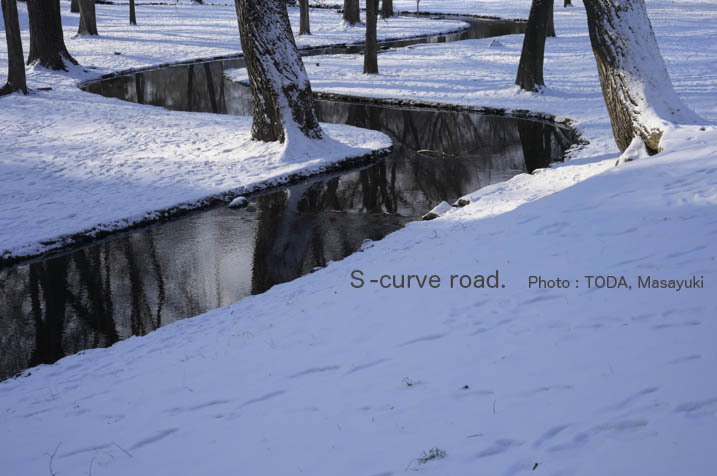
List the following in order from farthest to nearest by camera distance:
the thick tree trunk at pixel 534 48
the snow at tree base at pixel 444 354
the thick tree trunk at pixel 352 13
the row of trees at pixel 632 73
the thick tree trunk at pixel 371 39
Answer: the thick tree trunk at pixel 352 13, the thick tree trunk at pixel 371 39, the thick tree trunk at pixel 534 48, the row of trees at pixel 632 73, the snow at tree base at pixel 444 354

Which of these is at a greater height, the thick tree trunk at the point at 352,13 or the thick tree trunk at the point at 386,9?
the thick tree trunk at the point at 386,9

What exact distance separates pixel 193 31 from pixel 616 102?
31.6 m

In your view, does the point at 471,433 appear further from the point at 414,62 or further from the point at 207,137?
the point at 414,62

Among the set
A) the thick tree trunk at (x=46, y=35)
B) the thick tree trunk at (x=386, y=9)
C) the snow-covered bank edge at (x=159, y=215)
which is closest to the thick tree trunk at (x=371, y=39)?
the snow-covered bank edge at (x=159, y=215)

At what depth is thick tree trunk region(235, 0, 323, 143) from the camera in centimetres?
1237

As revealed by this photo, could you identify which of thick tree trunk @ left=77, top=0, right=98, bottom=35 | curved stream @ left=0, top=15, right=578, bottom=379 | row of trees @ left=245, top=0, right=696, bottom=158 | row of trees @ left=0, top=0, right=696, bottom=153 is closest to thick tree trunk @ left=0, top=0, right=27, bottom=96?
row of trees @ left=0, top=0, right=696, bottom=153

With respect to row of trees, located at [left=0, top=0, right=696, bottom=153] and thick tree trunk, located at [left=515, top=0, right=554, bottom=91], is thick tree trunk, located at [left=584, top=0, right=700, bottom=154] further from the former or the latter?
thick tree trunk, located at [left=515, top=0, right=554, bottom=91]

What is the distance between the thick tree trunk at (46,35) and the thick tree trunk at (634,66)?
1917 cm

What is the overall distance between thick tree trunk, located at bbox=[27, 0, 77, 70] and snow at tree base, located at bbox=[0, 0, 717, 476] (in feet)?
44.0

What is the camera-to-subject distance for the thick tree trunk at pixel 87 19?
1277 inches

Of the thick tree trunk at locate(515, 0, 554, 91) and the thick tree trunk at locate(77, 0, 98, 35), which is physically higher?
the thick tree trunk at locate(77, 0, 98, 35)

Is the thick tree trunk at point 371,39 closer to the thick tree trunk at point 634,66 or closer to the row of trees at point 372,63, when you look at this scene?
the row of trees at point 372,63

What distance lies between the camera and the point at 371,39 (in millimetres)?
21750

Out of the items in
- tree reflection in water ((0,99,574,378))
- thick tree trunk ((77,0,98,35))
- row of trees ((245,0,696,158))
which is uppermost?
thick tree trunk ((77,0,98,35))
